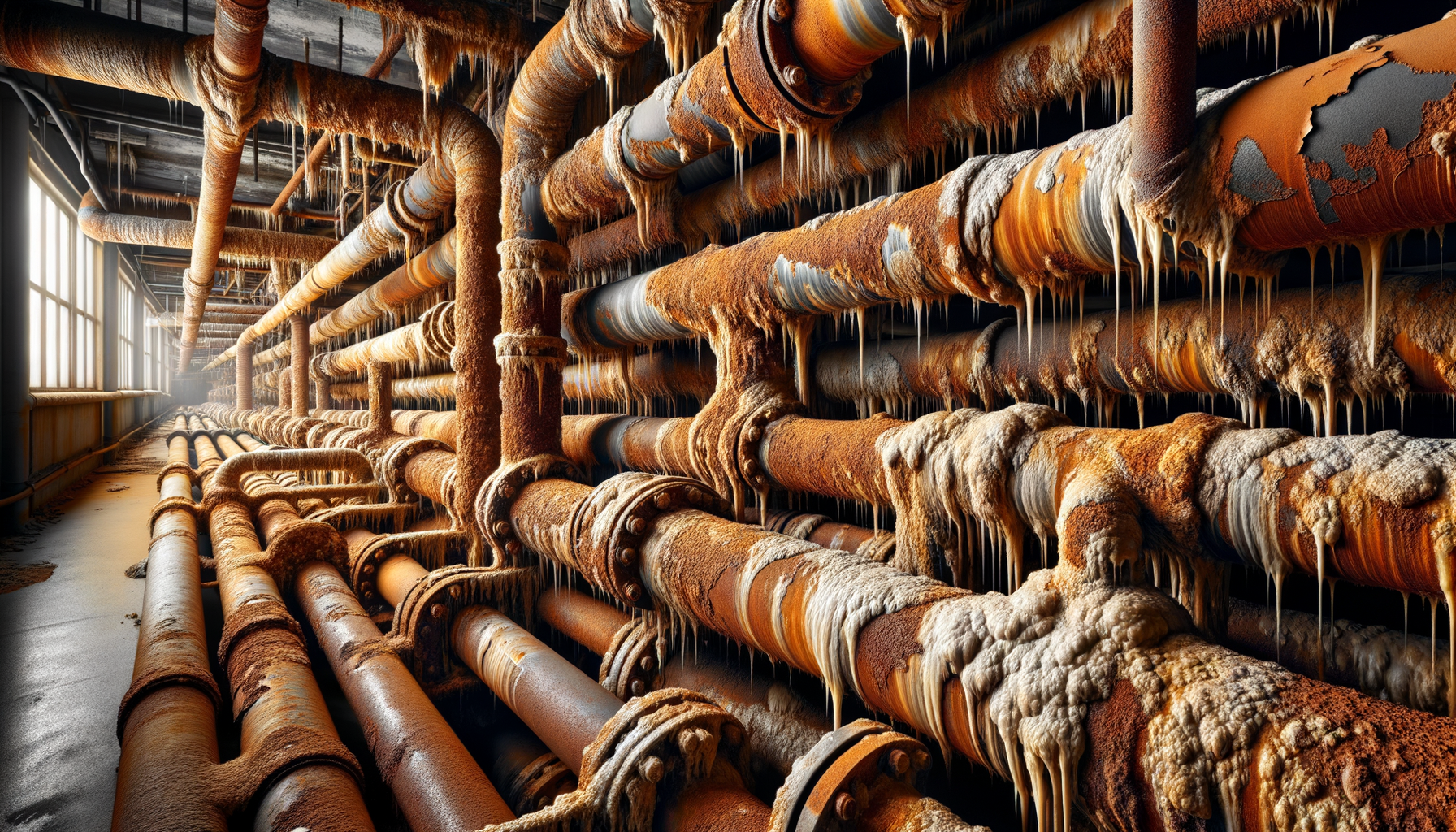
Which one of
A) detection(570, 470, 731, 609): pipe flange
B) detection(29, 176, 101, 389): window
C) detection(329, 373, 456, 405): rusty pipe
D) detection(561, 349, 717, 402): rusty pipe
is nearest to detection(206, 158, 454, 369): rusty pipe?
detection(329, 373, 456, 405): rusty pipe

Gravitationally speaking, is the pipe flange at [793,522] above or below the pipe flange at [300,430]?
below

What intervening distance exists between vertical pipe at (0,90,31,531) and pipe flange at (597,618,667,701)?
7601 millimetres

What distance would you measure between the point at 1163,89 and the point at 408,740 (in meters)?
2.73

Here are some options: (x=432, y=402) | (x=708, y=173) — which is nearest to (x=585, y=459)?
(x=708, y=173)

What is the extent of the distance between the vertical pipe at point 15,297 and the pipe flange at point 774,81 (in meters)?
8.45

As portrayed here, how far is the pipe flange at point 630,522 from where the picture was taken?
2.69 metres

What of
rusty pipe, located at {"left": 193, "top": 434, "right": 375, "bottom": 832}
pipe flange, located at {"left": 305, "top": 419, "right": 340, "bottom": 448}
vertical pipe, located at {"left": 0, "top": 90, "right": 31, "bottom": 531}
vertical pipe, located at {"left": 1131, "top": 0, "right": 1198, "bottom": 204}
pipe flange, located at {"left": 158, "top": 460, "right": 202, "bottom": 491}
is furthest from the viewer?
pipe flange, located at {"left": 305, "top": 419, "right": 340, "bottom": 448}

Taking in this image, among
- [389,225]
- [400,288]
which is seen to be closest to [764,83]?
[389,225]

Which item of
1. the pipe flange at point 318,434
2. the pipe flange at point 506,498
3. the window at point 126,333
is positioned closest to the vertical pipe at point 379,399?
the pipe flange at point 318,434

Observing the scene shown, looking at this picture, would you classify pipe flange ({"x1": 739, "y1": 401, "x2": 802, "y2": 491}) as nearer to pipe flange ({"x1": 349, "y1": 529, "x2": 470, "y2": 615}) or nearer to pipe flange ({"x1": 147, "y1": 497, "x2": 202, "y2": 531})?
pipe flange ({"x1": 349, "y1": 529, "x2": 470, "y2": 615})

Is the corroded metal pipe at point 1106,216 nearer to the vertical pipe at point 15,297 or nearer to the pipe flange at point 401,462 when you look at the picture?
the pipe flange at point 401,462

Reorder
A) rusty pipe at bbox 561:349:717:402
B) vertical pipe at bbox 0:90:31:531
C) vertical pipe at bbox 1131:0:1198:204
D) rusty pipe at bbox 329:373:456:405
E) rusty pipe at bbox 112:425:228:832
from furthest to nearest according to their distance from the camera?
rusty pipe at bbox 329:373:456:405 → vertical pipe at bbox 0:90:31:531 → rusty pipe at bbox 561:349:717:402 → rusty pipe at bbox 112:425:228:832 → vertical pipe at bbox 1131:0:1198:204

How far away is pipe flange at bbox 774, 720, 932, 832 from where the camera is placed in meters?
1.43

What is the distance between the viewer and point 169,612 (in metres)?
3.42
